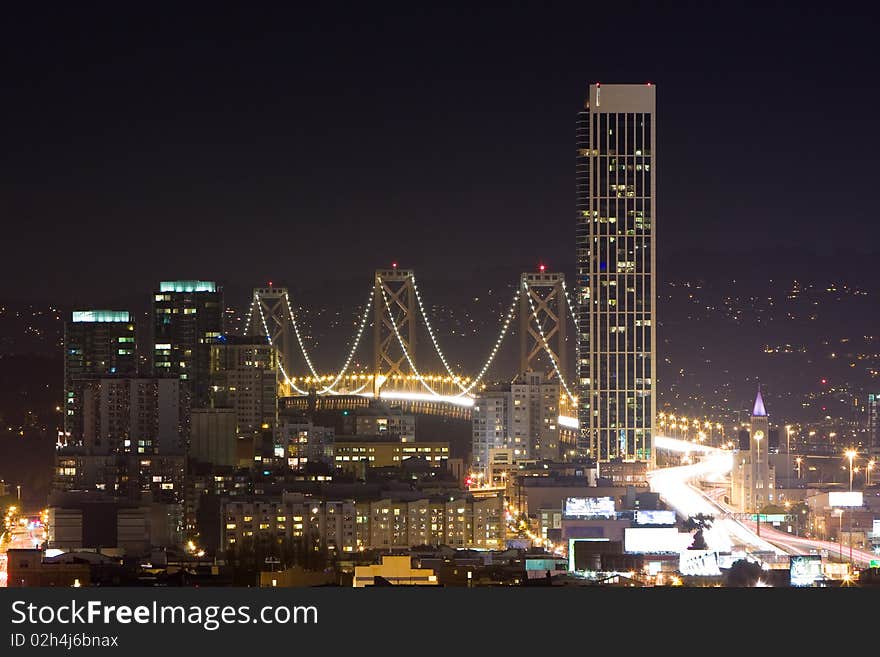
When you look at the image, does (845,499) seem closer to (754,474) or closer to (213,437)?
(754,474)

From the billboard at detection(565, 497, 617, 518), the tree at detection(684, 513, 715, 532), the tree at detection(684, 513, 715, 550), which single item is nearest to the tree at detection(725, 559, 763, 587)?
the tree at detection(684, 513, 715, 550)

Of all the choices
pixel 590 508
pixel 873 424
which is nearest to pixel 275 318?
pixel 873 424

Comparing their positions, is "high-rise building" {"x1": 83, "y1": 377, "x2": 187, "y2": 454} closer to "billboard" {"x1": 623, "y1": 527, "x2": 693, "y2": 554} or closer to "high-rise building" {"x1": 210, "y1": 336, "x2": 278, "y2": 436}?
"high-rise building" {"x1": 210, "y1": 336, "x2": 278, "y2": 436}

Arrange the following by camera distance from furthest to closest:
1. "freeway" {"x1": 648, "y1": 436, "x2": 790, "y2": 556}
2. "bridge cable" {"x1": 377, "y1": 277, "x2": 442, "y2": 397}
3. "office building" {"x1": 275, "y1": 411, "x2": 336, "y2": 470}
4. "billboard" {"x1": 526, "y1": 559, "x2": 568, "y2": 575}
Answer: "bridge cable" {"x1": 377, "y1": 277, "x2": 442, "y2": 397}
"office building" {"x1": 275, "y1": 411, "x2": 336, "y2": 470}
"freeway" {"x1": 648, "y1": 436, "x2": 790, "y2": 556}
"billboard" {"x1": 526, "y1": 559, "x2": 568, "y2": 575}

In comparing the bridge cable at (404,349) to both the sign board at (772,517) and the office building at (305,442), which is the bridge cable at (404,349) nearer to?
the office building at (305,442)

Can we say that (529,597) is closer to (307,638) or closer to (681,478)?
(307,638)

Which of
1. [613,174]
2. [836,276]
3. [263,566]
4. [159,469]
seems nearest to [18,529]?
[159,469]

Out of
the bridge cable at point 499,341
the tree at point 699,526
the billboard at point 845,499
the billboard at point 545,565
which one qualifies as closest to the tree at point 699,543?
the tree at point 699,526
